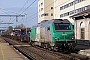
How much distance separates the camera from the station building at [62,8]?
65125 mm

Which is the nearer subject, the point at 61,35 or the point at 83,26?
the point at 61,35

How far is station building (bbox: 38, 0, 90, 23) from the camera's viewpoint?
65125 mm

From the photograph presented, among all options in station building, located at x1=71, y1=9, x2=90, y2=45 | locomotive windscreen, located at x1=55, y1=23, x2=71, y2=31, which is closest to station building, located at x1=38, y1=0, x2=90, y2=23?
station building, located at x1=71, y1=9, x2=90, y2=45

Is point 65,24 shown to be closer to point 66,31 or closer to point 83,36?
point 66,31

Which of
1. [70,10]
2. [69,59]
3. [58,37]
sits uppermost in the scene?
[70,10]

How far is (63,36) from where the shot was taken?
A: 2253 centimetres

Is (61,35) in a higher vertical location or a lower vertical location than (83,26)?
lower

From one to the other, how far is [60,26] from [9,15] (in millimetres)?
46737

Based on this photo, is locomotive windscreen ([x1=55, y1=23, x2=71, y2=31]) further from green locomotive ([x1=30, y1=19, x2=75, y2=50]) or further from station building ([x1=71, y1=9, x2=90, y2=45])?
station building ([x1=71, y1=9, x2=90, y2=45])

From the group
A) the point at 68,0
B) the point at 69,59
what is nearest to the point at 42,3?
the point at 68,0

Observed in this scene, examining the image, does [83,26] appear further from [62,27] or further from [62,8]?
[62,8]

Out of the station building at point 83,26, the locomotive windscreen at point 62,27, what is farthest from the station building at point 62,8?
the locomotive windscreen at point 62,27

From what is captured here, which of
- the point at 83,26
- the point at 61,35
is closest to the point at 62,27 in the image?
the point at 61,35

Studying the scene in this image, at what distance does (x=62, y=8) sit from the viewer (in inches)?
3209
